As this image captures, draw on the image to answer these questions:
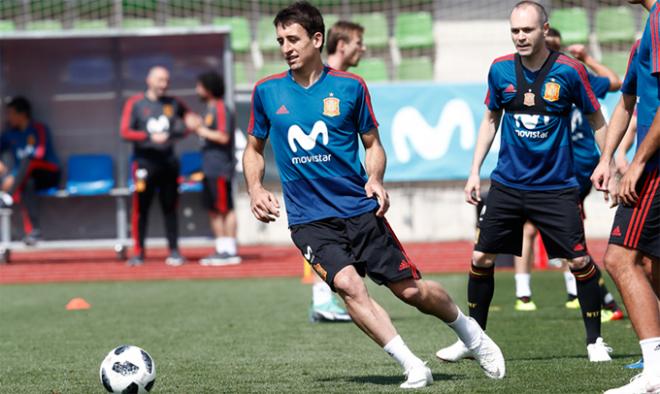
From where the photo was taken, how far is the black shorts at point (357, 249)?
230 inches

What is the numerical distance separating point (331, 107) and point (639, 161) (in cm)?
161

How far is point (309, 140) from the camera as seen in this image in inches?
237

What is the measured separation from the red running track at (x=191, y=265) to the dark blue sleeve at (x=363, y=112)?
8176 millimetres

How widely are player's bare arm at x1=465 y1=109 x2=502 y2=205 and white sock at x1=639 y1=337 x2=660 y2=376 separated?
1764 millimetres

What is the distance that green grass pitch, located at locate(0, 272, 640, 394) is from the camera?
609 cm

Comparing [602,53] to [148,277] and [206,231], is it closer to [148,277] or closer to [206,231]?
[206,231]

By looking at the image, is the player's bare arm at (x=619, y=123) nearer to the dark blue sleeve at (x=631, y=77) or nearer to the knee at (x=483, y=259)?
the dark blue sleeve at (x=631, y=77)

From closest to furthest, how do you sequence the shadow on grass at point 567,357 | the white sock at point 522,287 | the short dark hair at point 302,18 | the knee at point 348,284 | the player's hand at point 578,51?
the knee at point 348,284 → the short dark hair at point 302,18 → the shadow on grass at point 567,357 → the player's hand at point 578,51 → the white sock at point 522,287

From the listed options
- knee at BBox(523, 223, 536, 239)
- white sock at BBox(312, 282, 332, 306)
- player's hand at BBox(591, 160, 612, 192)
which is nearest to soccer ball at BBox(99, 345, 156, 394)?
player's hand at BBox(591, 160, 612, 192)

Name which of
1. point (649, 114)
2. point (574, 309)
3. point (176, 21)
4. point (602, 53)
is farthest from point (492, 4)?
point (649, 114)

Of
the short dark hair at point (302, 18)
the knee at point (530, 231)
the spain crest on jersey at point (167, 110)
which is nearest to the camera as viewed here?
the short dark hair at point (302, 18)

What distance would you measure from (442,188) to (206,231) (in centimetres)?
355

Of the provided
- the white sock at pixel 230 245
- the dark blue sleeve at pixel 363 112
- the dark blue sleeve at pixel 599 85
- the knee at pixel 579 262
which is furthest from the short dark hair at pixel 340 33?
the white sock at pixel 230 245

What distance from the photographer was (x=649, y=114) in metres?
5.48
